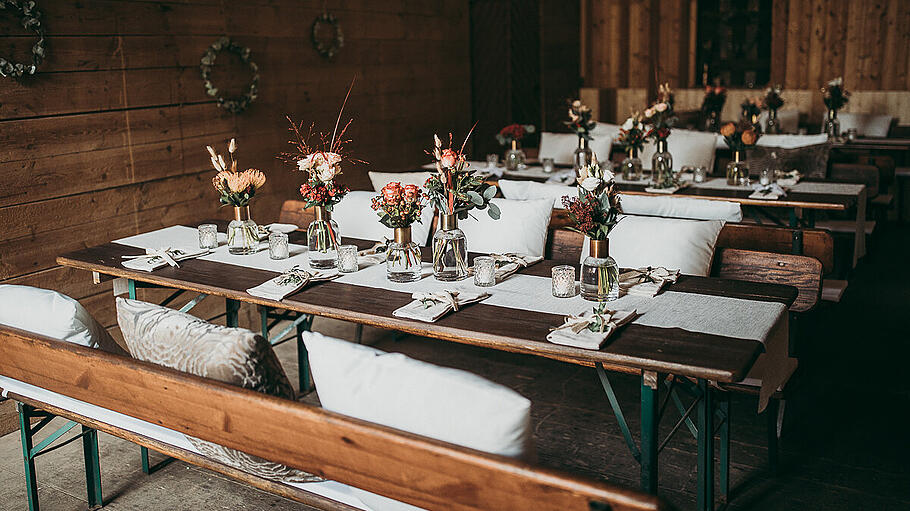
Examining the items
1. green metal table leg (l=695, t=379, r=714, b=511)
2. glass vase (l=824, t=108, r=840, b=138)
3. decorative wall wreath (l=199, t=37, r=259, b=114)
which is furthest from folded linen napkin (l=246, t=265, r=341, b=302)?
glass vase (l=824, t=108, r=840, b=138)

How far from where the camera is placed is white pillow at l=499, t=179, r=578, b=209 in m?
4.11

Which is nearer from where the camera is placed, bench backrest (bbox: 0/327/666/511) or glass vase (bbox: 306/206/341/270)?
bench backrest (bbox: 0/327/666/511)

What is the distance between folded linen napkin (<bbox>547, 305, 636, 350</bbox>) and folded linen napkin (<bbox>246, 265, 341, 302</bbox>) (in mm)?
1035

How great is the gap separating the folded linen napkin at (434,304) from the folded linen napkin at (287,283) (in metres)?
0.46

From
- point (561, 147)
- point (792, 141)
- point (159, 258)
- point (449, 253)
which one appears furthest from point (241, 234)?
point (792, 141)

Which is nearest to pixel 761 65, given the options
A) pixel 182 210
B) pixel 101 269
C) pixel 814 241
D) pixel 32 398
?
pixel 814 241

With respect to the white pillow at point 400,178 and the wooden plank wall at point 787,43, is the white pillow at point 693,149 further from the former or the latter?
the wooden plank wall at point 787,43

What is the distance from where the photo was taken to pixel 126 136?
4.29 m

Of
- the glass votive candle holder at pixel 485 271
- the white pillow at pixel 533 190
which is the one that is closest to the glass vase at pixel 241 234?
the glass votive candle holder at pixel 485 271

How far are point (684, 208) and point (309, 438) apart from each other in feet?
7.55

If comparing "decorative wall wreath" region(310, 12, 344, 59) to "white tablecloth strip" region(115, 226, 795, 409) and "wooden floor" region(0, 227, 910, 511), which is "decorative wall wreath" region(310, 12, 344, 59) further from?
"white tablecloth strip" region(115, 226, 795, 409)

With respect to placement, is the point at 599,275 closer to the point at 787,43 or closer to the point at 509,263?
the point at 509,263

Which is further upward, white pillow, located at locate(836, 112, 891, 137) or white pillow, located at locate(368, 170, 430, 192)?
white pillow, located at locate(836, 112, 891, 137)

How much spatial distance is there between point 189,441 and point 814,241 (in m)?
2.61
